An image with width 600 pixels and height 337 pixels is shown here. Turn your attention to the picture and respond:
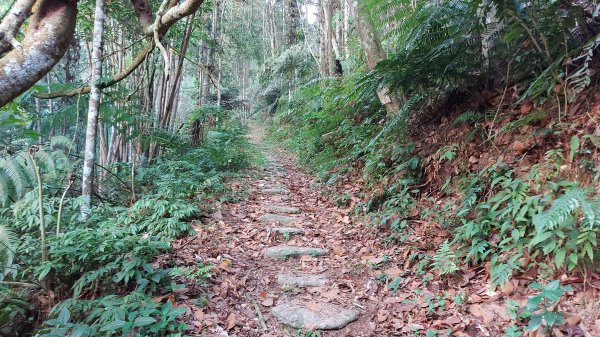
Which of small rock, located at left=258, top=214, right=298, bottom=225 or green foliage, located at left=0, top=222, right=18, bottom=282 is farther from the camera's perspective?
small rock, located at left=258, top=214, right=298, bottom=225

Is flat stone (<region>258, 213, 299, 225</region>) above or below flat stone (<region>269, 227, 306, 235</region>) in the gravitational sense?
above

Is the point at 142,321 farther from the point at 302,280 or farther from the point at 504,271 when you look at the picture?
the point at 504,271

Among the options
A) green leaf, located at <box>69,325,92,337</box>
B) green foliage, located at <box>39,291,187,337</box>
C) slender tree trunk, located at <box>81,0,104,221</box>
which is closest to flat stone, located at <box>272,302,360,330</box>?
green foliage, located at <box>39,291,187,337</box>

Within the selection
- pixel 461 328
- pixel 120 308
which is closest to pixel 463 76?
pixel 461 328

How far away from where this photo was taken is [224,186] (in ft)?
18.7

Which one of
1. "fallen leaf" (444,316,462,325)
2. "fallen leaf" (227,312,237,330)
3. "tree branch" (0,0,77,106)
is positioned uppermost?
"tree branch" (0,0,77,106)

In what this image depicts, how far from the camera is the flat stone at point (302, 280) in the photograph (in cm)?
331

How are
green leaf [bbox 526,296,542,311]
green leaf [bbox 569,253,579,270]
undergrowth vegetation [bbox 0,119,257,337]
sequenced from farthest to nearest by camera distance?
undergrowth vegetation [bbox 0,119,257,337] → green leaf [bbox 569,253,579,270] → green leaf [bbox 526,296,542,311]

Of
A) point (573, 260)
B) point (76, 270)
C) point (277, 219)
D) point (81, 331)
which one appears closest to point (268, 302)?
point (81, 331)

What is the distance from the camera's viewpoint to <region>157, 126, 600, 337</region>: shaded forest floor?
97.4 inches

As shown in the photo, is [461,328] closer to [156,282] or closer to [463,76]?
[156,282]

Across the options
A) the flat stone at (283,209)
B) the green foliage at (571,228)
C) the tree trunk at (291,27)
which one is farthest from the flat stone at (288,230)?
the tree trunk at (291,27)

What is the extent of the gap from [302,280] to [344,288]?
0.42 m

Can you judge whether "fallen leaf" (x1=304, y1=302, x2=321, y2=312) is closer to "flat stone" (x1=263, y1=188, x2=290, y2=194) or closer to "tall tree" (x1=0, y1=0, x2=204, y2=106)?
"tall tree" (x1=0, y1=0, x2=204, y2=106)
